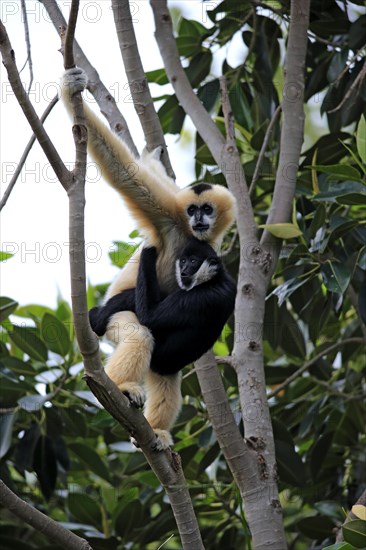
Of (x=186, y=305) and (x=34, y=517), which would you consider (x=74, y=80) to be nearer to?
(x=186, y=305)

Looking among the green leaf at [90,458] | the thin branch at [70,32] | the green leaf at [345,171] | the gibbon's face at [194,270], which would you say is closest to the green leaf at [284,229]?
the green leaf at [345,171]

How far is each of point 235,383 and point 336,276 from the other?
126 cm

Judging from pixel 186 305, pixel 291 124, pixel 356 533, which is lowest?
pixel 356 533

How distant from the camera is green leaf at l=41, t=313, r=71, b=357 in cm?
507

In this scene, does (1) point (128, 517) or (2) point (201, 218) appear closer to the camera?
(2) point (201, 218)

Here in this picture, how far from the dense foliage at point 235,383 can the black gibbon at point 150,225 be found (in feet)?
1.75

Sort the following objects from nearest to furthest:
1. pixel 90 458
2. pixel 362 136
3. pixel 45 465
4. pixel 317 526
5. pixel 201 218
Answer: pixel 201 218 → pixel 362 136 → pixel 317 526 → pixel 45 465 → pixel 90 458

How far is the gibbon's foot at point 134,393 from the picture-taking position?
11.6ft

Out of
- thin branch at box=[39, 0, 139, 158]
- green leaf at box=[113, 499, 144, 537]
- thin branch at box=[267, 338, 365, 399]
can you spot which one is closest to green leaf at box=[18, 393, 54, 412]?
green leaf at box=[113, 499, 144, 537]

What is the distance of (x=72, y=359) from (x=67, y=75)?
231cm

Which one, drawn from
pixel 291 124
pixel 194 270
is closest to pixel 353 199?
pixel 291 124

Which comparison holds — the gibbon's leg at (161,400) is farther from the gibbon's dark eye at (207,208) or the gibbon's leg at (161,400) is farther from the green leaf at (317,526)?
the green leaf at (317,526)

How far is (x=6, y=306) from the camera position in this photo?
4941mm

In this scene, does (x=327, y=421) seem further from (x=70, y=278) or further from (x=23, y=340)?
(x=70, y=278)
